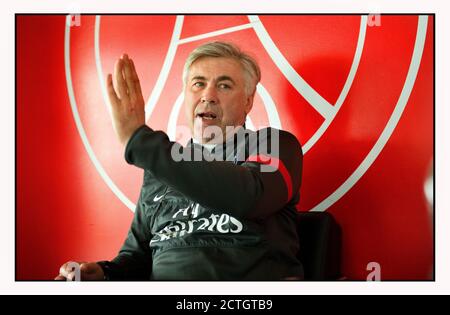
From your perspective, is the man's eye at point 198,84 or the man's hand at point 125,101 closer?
the man's hand at point 125,101

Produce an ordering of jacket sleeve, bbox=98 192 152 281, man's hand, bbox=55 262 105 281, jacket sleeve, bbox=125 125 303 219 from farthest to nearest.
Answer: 1. jacket sleeve, bbox=98 192 152 281
2. man's hand, bbox=55 262 105 281
3. jacket sleeve, bbox=125 125 303 219

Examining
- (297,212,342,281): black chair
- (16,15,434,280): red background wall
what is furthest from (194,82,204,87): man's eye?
(297,212,342,281): black chair

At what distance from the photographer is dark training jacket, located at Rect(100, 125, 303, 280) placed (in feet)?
3.27

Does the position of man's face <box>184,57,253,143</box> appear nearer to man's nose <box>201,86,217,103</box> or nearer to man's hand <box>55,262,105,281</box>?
man's nose <box>201,86,217,103</box>

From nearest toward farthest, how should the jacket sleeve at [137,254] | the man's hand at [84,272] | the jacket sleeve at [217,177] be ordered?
the jacket sleeve at [217,177], the man's hand at [84,272], the jacket sleeve at [137,254]

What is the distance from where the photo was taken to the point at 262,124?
1.68 metres

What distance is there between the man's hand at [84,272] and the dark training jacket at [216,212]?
0.03m

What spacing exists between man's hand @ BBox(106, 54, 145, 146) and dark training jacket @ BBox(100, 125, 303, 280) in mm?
21

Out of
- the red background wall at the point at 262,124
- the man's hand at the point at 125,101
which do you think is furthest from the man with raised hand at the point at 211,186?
the red background wall at the point at 262,124

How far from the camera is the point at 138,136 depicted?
38.0 inches

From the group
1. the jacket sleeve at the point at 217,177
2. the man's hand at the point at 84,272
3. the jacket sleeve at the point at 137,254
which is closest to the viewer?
the jacket sleeve at the point at 217,177

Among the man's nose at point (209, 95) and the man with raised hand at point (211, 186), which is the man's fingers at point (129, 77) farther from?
the man's nose at point (209, 95)

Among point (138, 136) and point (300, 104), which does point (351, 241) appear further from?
point (138, 136)

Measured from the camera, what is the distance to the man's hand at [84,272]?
125 cm
